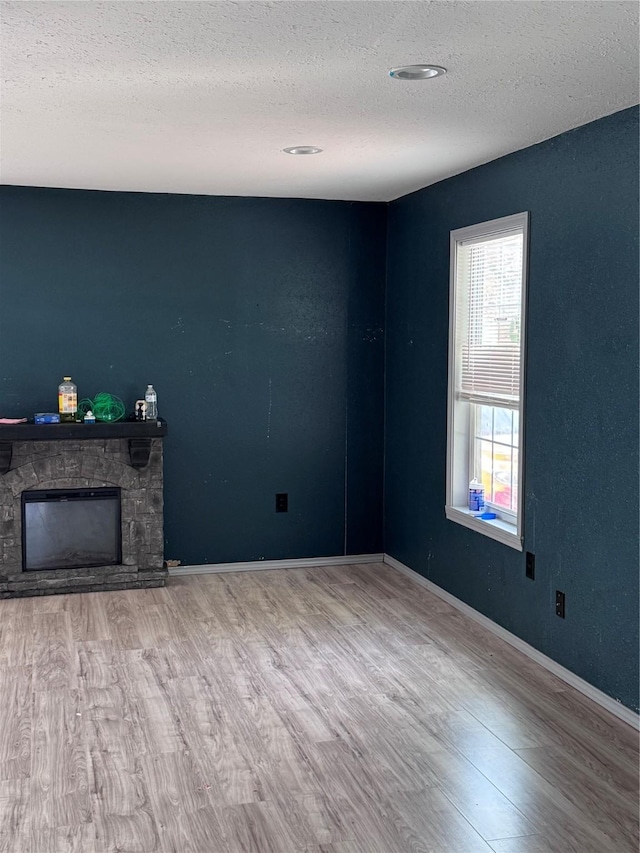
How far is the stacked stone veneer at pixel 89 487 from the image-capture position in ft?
18.3

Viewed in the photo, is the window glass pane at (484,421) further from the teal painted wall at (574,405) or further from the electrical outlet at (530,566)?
the electrical outlet at (530,566)

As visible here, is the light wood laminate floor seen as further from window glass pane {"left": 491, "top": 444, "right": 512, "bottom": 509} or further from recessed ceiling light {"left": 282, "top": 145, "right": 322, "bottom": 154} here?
recessed ceiling light {"left": 282, "top": 145, "right": 322, "bottom": 154}

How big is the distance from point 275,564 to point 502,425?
2.06m

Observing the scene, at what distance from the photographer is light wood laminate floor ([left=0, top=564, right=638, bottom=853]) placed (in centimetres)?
289

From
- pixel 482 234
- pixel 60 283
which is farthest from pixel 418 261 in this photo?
pixel 60 283

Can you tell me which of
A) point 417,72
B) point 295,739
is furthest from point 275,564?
point 417,72

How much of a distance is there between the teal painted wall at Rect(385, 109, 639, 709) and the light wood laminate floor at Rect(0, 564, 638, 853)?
0.81ft

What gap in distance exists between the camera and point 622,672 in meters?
3.75

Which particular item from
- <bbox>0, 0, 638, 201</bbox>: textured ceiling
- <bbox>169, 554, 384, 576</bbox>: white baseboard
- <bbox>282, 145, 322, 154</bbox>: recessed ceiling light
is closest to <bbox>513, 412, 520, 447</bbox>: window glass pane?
<bbox>0, 0, 638, 201</bbox>: textured ceiling

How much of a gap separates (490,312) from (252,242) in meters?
1.83

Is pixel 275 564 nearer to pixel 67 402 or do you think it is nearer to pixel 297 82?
pixel 67 402

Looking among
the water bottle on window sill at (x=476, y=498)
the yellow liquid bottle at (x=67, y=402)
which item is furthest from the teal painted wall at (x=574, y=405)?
the yellow liquid bottle at (x=67, y=402)

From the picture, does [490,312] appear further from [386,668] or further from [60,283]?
A: [60,283]

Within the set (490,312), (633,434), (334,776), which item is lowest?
(334,776)
